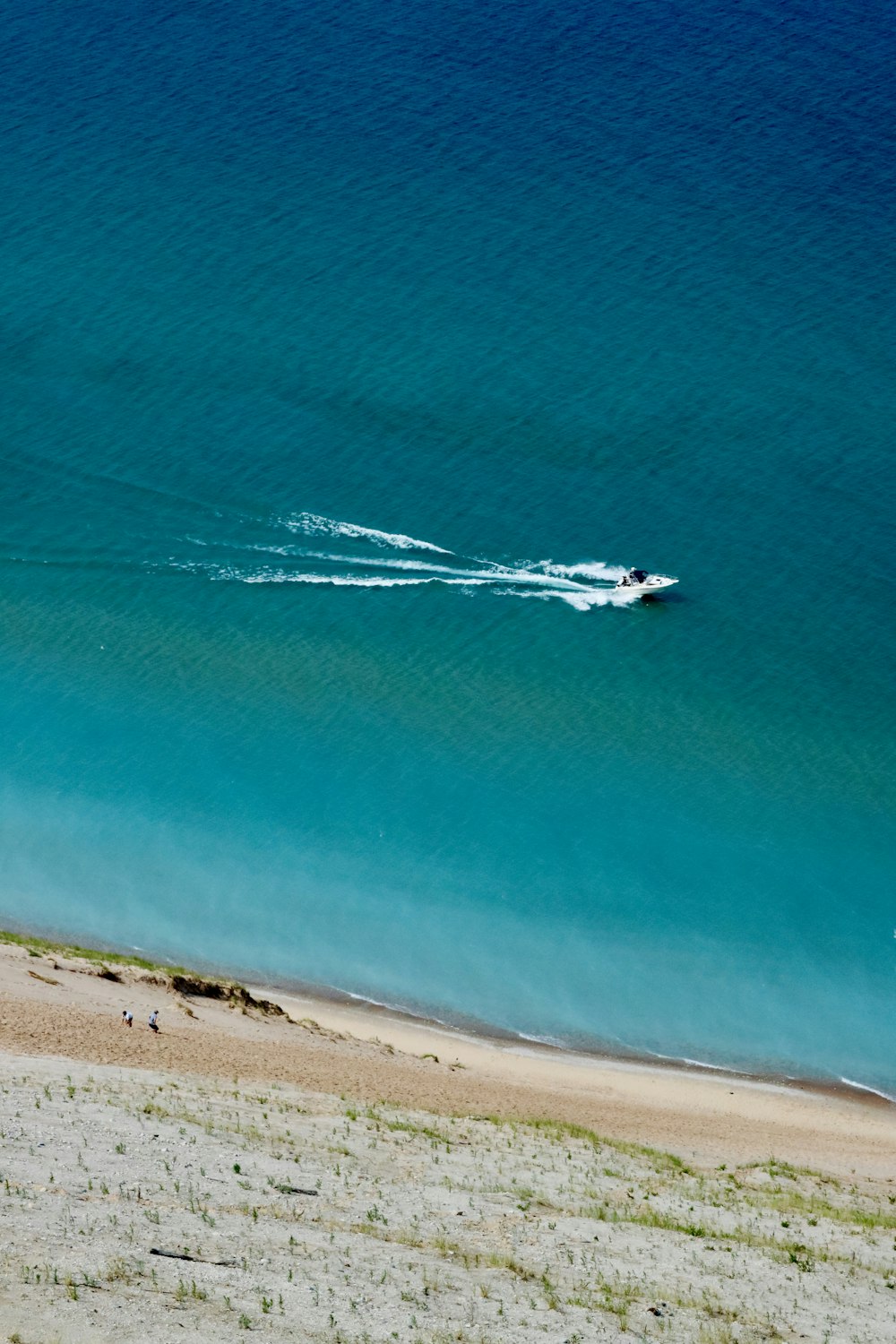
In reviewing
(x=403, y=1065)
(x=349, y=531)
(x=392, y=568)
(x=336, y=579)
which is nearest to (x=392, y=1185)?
(x=403, y=1065)

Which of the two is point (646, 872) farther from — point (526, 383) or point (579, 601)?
point (526, 383)

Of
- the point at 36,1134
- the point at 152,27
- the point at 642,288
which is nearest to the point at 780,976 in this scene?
the point at 36,1134

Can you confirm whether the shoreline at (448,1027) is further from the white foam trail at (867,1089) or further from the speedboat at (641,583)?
the speedboat at (641,583)

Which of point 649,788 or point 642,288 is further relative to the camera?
point 642,288

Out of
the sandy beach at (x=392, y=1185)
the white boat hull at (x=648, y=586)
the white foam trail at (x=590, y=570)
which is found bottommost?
the sandy beach at (x=392, y=1185)

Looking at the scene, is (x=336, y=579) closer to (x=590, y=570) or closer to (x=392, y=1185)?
(x=590, y=570)

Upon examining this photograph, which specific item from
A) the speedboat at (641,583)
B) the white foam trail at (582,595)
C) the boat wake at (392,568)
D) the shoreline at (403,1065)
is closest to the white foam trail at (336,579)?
the boat wake at (392,568)
